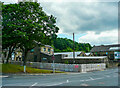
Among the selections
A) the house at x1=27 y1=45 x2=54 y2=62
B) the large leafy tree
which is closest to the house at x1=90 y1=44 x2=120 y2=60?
the house at x1=27 y1=45 x2=54 y2=62

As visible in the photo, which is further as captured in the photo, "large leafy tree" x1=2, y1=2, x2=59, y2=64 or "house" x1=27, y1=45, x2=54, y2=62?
"house" x1=27, y1=45, x2=54, y2=62

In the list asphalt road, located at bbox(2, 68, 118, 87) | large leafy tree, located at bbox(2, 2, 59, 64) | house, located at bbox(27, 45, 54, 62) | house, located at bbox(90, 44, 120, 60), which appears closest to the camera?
asphalt road, located at bbox(2, 68, 118, 87)

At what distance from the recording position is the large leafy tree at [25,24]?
20.7 m

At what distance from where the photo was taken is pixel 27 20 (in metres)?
21.7

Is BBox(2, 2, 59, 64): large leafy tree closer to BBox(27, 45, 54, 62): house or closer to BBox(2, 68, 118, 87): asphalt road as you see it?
BBox(2, 68, 118, 87): asphalt road

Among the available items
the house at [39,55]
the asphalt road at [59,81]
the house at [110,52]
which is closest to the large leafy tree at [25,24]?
the asphalt road at [59,81]

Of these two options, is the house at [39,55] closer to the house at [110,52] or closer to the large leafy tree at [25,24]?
the large leafy tree at [25,24]

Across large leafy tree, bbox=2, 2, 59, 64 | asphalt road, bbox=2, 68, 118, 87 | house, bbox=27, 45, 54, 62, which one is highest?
large leafy tree, bbox=2, 2, 59, 64

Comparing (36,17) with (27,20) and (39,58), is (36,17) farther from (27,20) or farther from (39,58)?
(39,58)

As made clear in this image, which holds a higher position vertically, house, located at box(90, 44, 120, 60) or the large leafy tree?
the large leafy tree

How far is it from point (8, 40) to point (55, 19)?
1097cm

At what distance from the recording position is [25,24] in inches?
838

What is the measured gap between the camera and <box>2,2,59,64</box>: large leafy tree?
20719 millimetres

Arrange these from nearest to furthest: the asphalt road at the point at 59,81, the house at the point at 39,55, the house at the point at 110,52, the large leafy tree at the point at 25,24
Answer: the asphalt road at the point at 59,81 < the large leafy tree at the point at 25,24 < the house at the point at 39,55 < the house at the point at 110,52
